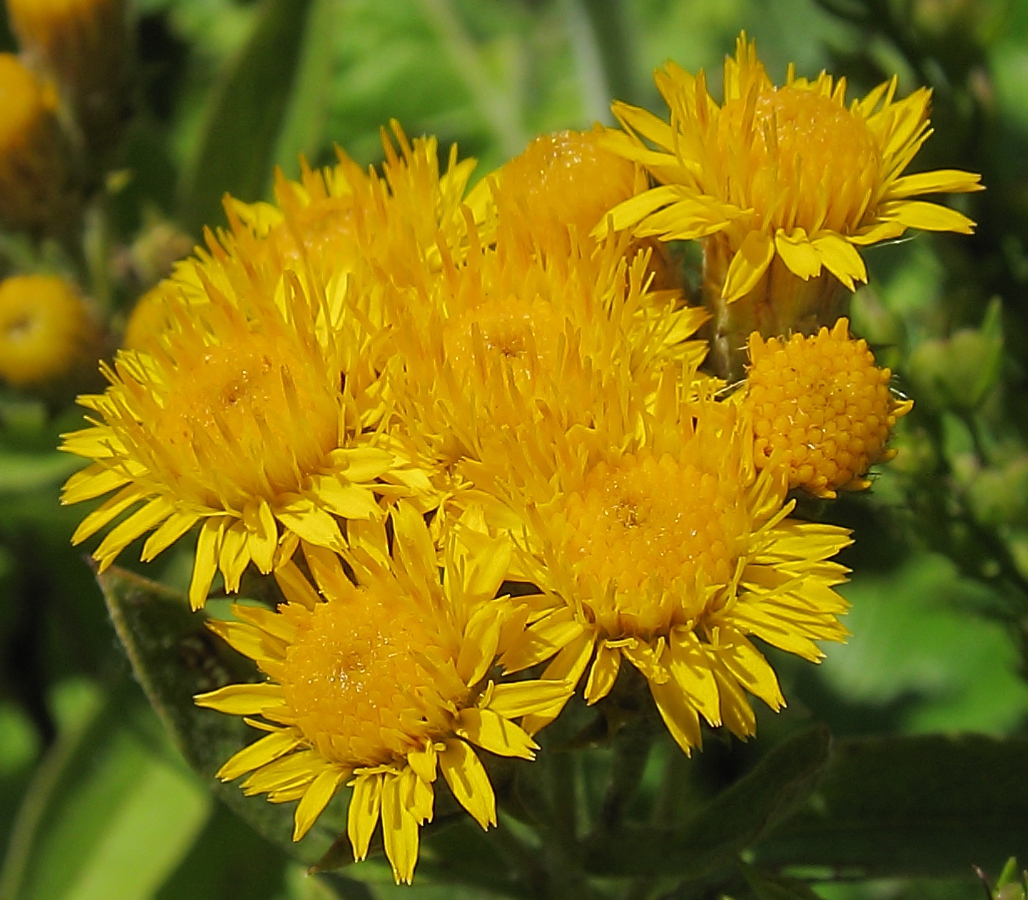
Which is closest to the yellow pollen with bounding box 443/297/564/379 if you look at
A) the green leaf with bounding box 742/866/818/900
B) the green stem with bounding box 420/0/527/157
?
the green leaf with bounding box 742/866/818/900

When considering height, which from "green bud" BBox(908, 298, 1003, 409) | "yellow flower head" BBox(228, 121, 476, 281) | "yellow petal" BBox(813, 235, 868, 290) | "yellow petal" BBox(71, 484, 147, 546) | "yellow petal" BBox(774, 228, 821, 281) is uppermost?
"yellow flower head" BBox(228, 121, 476, 281)

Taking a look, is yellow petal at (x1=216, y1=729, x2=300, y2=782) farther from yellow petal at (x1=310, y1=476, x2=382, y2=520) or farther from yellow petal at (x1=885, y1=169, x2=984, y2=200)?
yellow petal at (x1=885, y1=169, x2=984, y2=200)

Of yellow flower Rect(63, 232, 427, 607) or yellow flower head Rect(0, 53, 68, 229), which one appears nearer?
yellow flower Rect(63, 232, 427, 607)

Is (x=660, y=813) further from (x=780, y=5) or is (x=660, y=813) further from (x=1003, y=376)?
(x=780, y=5)

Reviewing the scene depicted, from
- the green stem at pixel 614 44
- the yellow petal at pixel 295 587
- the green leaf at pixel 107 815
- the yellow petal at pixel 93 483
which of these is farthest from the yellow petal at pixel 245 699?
the green stem at pixel 614 44

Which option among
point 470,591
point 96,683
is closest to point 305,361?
point 470,591

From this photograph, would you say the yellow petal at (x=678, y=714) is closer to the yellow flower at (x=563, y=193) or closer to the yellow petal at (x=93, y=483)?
the yellow flower at (x=563, y=193)

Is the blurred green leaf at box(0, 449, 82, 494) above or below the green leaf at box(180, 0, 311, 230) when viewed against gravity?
below

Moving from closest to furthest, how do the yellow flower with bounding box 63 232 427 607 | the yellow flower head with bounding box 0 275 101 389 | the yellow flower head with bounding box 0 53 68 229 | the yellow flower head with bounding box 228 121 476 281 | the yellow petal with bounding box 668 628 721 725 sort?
the yellow petal with bounding box 668 628 721 725 → the yellow flower with bounding box 63 232 427 607 → the yellow flower head with bounding box 228 121 476 281 → the yellow flower head with bounding box 0 275 101 389 → the yellow flower head with bounding box 0 53 68 229
